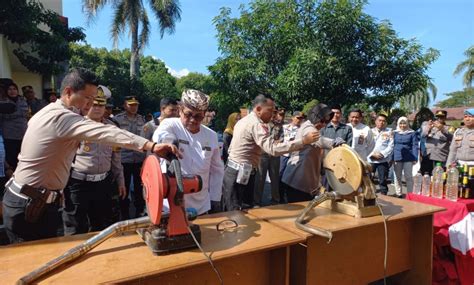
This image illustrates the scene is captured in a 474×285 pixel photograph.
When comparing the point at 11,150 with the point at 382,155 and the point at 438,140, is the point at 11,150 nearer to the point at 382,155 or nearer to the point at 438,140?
the point at 382,155

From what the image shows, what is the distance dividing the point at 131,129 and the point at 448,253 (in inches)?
156

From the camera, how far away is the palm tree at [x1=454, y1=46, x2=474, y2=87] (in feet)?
107

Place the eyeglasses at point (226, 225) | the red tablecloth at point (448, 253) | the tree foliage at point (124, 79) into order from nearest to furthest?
the eyeglasses at point (226, 225)
the red tablecloth at point (448, 253)
the tree foliage at point (124, 79)

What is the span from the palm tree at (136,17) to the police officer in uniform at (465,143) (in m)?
13.6

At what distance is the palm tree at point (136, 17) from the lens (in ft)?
51.1

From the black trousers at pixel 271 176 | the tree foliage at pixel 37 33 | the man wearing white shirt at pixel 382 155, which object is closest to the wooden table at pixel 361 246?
the black trousers at pixel 271 176

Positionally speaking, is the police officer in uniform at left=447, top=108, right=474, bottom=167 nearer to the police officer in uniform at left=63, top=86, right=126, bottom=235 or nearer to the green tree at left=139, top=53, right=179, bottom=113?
the police officer in uniform at left=63, top=86, right=126, bottom=235

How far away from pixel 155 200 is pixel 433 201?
259 centimetres

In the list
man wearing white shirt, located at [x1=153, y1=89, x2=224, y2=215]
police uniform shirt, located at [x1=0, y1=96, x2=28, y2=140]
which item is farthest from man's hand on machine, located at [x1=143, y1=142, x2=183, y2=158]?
police uniform shirt, located at [x1=0, y1=96, x2=28, y2=140]

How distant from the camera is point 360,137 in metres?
5.84

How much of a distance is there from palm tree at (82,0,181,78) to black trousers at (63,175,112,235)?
44.3ft

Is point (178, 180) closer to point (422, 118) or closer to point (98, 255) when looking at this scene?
point (98, 255)

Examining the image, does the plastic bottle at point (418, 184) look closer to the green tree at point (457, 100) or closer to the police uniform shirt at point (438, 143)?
the police uniform shirt at point (438, 143)

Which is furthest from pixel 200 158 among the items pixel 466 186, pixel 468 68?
pixel 468 68
